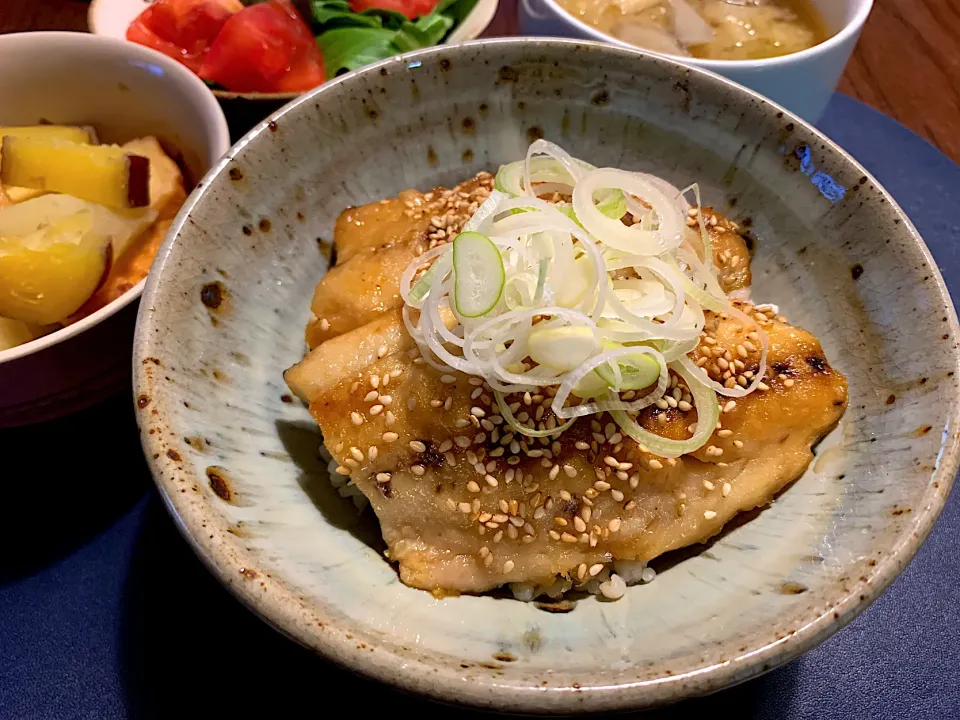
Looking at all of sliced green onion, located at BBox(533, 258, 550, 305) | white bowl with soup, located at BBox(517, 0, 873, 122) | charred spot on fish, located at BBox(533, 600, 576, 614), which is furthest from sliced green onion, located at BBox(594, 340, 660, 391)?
white bowl with soup, located at BBox(517, 0, 873, 122)

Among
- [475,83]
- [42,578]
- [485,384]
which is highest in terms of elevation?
[475,83]

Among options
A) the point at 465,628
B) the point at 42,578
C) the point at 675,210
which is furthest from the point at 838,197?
the point at 42,578

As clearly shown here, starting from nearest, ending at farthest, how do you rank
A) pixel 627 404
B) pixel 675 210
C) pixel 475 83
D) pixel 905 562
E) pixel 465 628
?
1. pixel 905 562
2. pixel 465 628
3. pixel 627 404
4. pixel 675 210
5. pixel 475 83

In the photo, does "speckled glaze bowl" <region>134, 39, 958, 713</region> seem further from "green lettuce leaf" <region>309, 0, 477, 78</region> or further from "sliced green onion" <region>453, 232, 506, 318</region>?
"green lettuce leaf" <region>309, 0, 477, 78</region>

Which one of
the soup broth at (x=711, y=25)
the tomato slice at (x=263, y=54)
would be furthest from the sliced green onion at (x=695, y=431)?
the tomato slice at (x=263, y=54)

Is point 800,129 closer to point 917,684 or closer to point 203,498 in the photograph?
point 917,684

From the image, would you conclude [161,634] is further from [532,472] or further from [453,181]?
[453,181]
